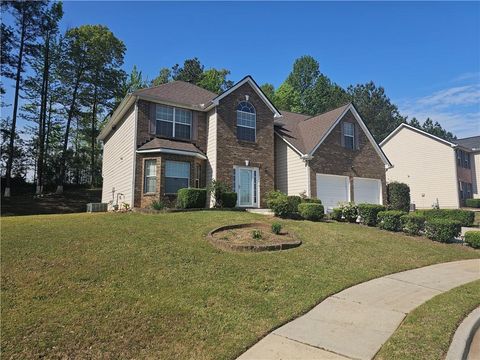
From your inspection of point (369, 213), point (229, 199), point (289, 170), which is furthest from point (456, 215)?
point (229, 199)

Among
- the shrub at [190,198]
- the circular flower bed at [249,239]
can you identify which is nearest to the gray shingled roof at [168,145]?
the shrub at [190,198]

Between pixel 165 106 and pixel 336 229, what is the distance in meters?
11.0

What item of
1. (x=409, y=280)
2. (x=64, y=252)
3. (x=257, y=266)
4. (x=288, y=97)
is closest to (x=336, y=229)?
(x=409, y=280)

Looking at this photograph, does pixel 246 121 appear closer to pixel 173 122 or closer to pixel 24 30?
pixel 173 122

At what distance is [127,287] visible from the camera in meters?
6.70

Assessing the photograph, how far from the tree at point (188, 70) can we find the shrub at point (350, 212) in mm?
32251

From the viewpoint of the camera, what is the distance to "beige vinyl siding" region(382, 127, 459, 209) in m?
31.8

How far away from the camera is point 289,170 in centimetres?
2106

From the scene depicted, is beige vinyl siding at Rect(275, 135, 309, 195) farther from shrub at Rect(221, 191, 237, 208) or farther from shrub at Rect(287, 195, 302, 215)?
shrub at Rect(221, 191, 237, 208)

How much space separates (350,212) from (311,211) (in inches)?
107

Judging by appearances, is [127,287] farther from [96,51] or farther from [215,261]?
[96,51]

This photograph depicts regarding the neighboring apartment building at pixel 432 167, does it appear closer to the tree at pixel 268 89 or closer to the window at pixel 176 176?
the tree at pixel 268 89

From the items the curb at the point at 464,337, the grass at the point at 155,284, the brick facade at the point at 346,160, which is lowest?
the curb at the point at 464,337

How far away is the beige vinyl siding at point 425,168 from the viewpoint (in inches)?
1253
